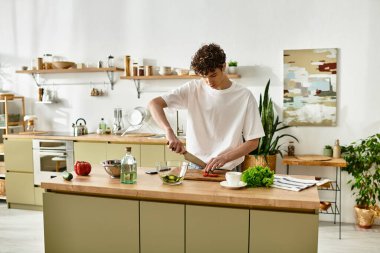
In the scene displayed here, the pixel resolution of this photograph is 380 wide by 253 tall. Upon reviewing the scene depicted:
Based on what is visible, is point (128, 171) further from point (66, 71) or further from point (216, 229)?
point (66, 71)

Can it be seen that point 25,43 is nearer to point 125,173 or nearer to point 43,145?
point 43,145

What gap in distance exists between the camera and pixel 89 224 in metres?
2.65

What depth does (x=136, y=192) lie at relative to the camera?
8.18 feet

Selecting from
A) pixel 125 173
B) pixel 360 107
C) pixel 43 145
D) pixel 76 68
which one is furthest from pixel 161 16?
pixel 125 173

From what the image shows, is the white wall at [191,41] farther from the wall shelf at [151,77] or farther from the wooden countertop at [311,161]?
the wooden countertop at [311,161]

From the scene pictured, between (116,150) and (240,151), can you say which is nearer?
(240,151)

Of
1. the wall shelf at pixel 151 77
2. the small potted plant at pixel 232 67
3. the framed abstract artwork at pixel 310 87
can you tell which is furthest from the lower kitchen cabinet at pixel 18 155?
the framed abstract artwork at pixel 310 87

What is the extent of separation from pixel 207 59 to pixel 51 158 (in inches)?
137

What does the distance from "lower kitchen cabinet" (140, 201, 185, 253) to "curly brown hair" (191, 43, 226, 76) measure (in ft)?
3.05

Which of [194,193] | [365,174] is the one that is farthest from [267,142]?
[194,193]

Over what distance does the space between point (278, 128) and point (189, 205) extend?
2.93 meters

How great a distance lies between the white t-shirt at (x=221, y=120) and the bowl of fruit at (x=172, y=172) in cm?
38

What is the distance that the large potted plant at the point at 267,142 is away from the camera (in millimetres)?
4719

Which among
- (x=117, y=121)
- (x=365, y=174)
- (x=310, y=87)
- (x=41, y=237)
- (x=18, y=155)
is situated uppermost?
(x=310, y=87)
